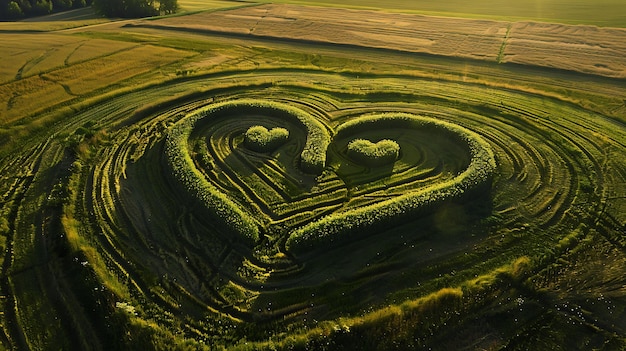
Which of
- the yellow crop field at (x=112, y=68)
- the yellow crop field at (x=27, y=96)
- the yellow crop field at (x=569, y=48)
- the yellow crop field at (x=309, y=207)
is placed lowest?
the yellow crop field at (x=309, y=207)

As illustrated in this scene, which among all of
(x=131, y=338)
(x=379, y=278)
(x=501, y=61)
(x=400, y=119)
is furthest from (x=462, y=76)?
(x=131, y=338)

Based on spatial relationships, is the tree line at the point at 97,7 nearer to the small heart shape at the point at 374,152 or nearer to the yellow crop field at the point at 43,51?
the yellow crop field at the point at 43,51

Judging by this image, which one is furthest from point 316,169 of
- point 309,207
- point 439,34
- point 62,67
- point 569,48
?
point 569,48

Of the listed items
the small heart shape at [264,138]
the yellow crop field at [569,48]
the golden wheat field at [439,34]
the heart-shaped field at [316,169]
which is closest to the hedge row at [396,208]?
the heart-shaped field at [316,169]

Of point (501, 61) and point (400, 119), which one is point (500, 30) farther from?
point (400, 119)

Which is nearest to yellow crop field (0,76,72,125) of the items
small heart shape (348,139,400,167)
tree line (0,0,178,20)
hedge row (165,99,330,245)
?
hedge row (165,99,330,245)

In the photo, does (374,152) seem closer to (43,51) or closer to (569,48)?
(569,48)
